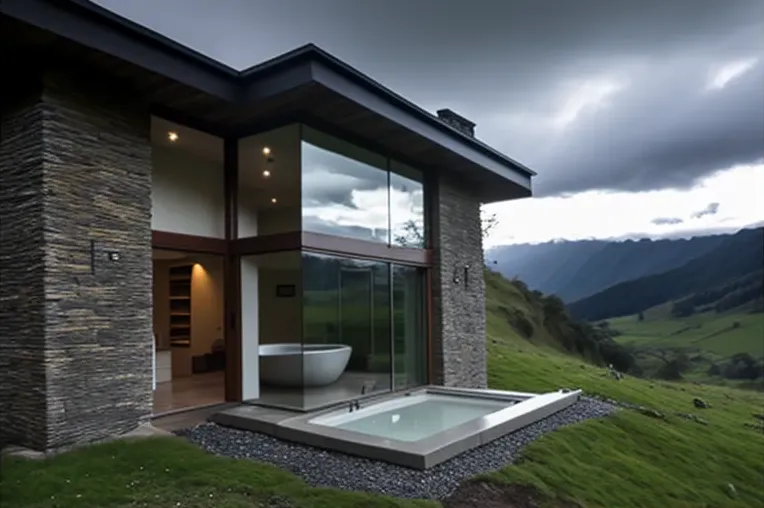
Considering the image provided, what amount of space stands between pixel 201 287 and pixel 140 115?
503 centimetres

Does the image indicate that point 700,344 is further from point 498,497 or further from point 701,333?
point 498,497

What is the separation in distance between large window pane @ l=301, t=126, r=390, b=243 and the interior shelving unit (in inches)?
185

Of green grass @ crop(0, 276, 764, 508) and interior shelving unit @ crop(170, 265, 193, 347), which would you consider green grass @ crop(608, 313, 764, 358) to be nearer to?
green grass @ crop(0, 276, 764, 508)

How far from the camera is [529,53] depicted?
10.4 metres

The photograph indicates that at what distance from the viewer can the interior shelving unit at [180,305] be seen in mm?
11537

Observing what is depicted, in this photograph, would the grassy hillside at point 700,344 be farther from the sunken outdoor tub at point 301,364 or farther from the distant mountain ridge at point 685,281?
the sunken outdoor tub at point 301,364

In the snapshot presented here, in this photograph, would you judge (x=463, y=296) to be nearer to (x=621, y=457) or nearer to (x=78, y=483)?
(x=621, y=457)

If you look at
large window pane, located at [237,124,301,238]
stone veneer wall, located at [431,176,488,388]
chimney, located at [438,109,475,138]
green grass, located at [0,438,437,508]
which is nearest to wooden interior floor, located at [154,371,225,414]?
green grass, located at [0,438,437,508]

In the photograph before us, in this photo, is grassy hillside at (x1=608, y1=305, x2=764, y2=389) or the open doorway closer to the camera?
the open doorway

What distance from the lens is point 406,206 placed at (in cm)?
1002

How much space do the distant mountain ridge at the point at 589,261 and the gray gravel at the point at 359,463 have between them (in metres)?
24.5

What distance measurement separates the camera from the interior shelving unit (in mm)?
11537

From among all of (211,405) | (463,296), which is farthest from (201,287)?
(463,296)


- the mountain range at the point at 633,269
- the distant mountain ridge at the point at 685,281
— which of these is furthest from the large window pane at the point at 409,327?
the distant mountain ridge at the point at 685,281
